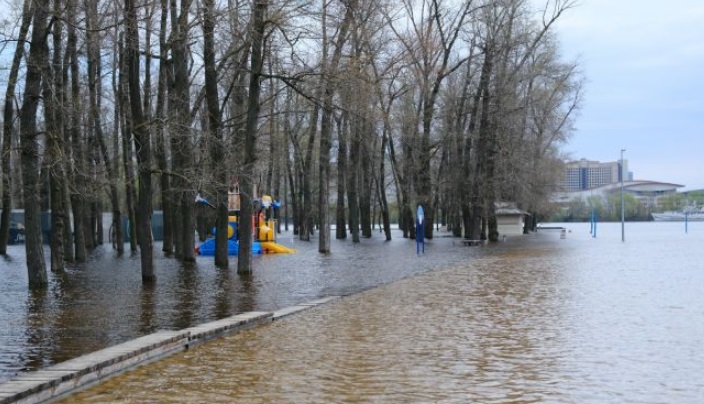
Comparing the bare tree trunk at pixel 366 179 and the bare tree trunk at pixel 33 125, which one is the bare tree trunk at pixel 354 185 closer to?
the bare tree trunk at pixel 366 179

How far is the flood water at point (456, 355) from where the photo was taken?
26.6 feet

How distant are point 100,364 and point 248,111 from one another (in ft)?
49.3

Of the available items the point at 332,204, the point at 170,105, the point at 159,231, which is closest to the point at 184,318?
the point at 170,105

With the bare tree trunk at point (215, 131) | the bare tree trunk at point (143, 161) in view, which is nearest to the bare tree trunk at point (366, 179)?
the bare tree trunk at point (215, 131)

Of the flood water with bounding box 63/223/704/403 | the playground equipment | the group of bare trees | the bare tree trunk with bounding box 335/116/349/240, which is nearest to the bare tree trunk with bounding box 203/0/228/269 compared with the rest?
the group of bare trees

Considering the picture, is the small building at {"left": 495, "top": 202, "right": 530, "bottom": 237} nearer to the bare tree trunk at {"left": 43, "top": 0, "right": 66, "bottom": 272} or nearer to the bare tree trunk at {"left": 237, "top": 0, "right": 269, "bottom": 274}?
the bare tree trunk at {"left": 43, "top": 0, "right": 66, "bottom": 272}

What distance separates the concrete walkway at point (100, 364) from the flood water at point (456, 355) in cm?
19

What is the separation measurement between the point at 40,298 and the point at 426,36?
32.1 metres

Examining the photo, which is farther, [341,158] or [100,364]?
[341,158]

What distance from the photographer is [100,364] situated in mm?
8852

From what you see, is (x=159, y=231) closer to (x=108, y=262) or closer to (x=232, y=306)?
(x=108, y=262)

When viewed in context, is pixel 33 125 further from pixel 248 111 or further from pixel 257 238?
pixel 257 238

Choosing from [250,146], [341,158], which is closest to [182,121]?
[250,146]

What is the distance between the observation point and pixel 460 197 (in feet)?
175
